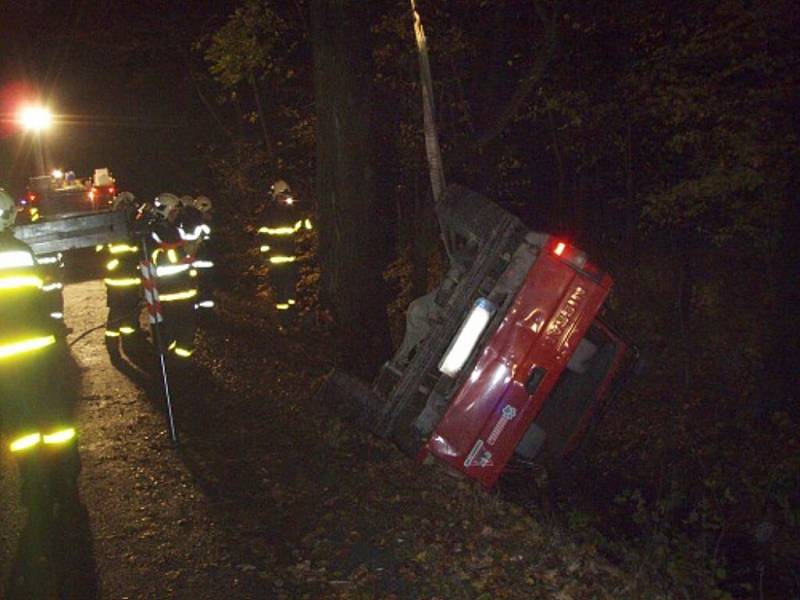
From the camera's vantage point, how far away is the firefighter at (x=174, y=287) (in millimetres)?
7844

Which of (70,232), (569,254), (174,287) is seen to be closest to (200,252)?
(174,287)

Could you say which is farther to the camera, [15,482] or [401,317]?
[401,317]

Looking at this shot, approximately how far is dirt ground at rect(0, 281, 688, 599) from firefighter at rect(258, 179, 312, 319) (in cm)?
320

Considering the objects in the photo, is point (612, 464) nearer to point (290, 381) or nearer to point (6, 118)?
point (290, 381)

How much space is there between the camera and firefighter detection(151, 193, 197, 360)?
784 cm

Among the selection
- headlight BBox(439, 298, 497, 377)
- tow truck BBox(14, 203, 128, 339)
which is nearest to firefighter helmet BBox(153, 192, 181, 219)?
tow truck BBox(14, 203, 128, 339)

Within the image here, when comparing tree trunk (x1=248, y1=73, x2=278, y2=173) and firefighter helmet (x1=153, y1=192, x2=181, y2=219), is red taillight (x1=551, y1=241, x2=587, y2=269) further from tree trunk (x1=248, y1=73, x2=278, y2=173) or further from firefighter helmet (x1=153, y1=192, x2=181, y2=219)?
tree trunk (x1=248, y1=73, x2=278, y2=173)

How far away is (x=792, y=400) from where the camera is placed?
7484mm

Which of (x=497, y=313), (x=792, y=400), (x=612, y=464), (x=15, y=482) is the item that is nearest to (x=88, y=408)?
(x=15, y=482)

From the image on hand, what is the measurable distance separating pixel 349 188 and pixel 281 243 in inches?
127

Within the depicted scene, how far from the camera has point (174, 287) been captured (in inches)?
313

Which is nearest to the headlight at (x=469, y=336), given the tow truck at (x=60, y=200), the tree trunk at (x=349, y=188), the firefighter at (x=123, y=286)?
the tree trunk at (x=349, y=188)

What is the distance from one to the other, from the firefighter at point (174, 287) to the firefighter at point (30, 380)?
316 centimetres

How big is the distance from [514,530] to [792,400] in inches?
174
